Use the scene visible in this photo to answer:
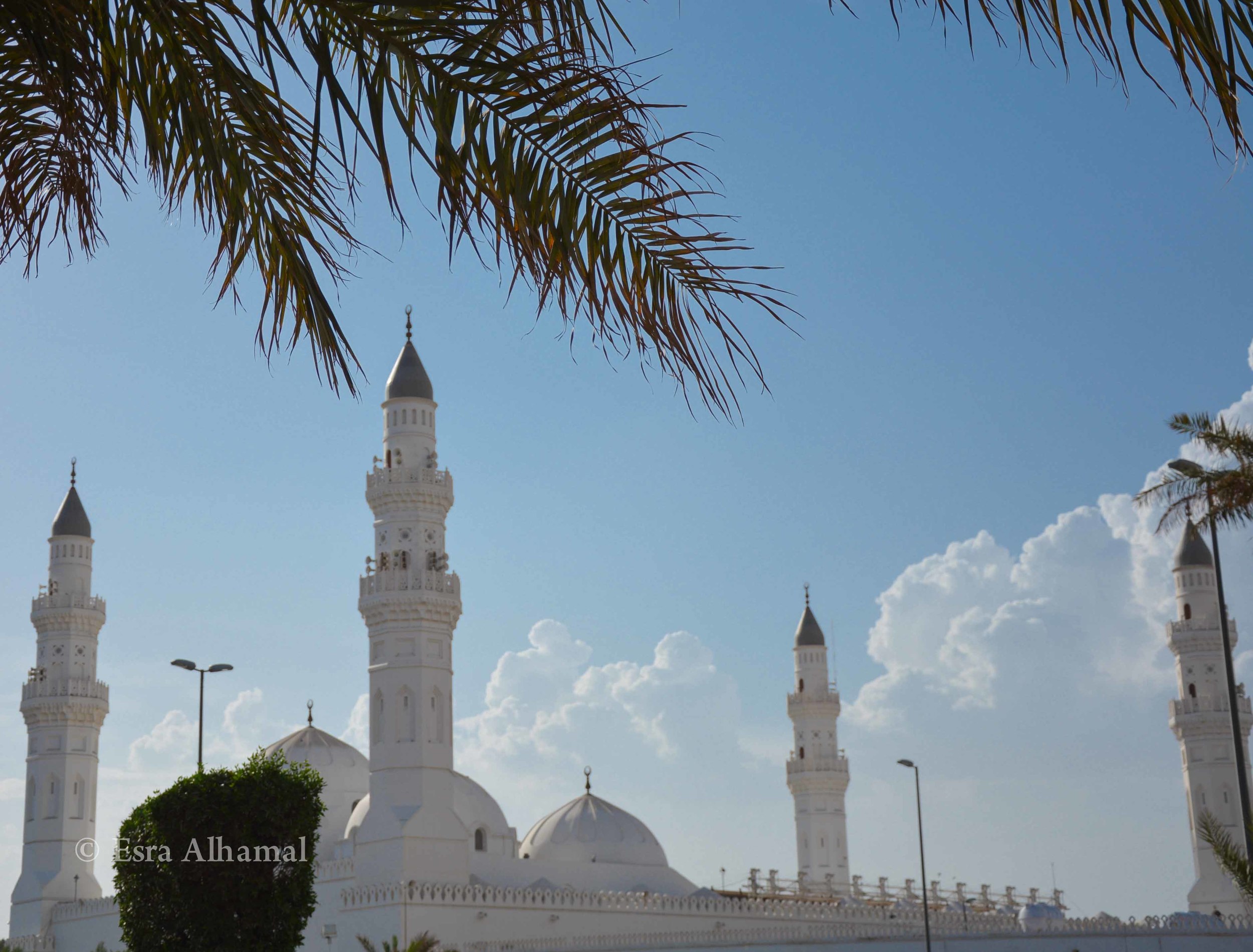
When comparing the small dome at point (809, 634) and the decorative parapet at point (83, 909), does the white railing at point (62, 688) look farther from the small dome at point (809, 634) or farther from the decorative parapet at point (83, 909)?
the small dome at point (809, 634)

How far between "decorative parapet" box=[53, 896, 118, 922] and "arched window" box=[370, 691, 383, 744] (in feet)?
34.0

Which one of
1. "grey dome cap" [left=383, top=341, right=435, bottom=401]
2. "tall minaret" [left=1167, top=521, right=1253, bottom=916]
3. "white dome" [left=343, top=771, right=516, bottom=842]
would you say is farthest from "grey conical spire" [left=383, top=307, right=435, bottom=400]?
"tall minaret" [left=1167, top=521, right=1253, bottom=916]

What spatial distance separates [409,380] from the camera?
44594mm

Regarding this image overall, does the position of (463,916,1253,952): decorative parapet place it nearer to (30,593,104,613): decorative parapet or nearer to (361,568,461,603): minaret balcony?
(361,568,461,603): minaret balcony

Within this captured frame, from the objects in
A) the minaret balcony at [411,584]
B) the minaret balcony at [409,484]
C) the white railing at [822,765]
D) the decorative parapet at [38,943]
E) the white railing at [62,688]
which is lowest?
the decorative parapet at [38,943]

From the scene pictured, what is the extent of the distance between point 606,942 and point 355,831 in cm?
967

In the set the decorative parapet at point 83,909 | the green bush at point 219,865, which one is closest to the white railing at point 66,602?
the decorative parapet at point 83,909

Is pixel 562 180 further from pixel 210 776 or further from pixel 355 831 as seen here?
pixel 355 831

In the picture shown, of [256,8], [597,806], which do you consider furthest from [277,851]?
[597,806]

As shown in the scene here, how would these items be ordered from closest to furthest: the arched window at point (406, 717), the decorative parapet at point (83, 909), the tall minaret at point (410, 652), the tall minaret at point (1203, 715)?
the tall minaret at point (410, 652) < the arched window at point (406, 717) < the decorative parapet at point (83, 909) < the tall minaret at point (1203, 715)

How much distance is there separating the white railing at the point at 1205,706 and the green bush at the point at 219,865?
129 feet

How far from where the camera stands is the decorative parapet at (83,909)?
155ft

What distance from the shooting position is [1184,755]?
5278cm

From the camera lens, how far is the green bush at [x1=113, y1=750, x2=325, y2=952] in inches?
800
